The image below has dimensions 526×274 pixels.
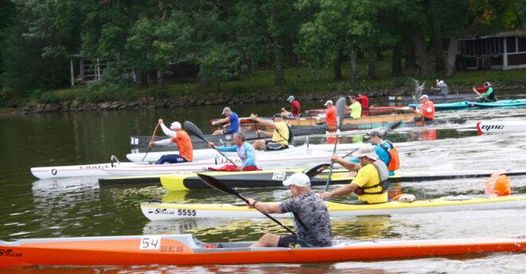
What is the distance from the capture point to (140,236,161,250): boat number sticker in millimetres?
15133

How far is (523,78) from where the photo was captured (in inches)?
2282

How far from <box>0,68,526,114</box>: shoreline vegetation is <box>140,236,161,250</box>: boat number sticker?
42115 millimetres

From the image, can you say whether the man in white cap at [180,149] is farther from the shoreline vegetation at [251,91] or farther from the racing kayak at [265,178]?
the shoreline vegetation at [251,91]

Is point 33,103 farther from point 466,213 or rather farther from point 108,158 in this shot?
point 466,213

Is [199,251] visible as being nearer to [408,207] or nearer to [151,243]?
[151,243]

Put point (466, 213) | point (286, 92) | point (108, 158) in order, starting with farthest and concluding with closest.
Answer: point (286, 92), point (108, 158), point (466, 213)

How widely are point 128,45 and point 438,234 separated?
4947cm

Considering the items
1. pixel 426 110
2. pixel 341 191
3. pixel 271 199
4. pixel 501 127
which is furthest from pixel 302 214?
pixel 426 110

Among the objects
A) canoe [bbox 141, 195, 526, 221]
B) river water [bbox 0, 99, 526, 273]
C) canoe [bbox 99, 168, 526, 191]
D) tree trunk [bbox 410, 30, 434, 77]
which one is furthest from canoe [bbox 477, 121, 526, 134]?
tree trunk [bbox 410, 30, 434, 77]

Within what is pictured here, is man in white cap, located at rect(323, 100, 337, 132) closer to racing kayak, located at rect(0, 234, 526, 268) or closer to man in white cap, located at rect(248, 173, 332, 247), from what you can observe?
racing kayak, located at rect(0, 234, 526, 268)

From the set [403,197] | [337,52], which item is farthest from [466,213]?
[337,52]

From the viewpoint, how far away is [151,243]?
49.8 feet

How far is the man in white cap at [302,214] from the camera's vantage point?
13758mm

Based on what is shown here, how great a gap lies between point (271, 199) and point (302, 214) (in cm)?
746
